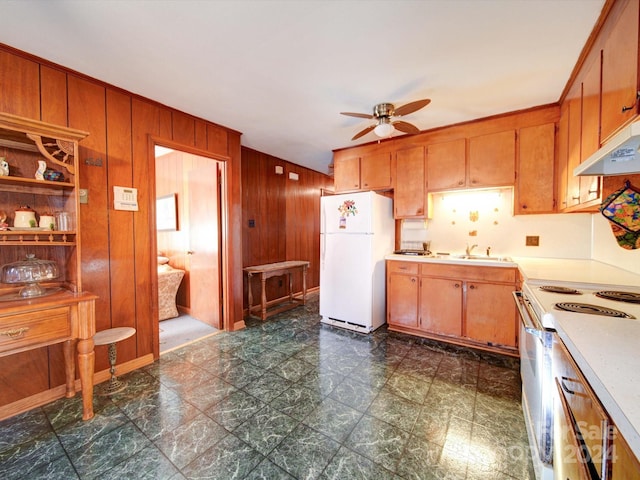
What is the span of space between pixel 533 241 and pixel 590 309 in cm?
210

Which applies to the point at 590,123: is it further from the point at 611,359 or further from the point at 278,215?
the point at 278,215

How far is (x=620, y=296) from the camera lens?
1.32m

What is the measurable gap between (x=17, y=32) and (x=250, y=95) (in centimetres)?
144

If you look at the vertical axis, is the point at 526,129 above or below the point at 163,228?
above

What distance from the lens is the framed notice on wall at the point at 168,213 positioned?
157 inches

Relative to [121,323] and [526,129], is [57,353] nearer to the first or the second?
[121,323]

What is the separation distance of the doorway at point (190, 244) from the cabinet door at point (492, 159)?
9.48 feet

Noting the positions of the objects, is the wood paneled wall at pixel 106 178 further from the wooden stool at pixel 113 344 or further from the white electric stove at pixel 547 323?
the white electric stove at pixel 547 323

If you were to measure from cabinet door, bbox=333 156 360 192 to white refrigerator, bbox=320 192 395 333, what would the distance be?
0.42 meters

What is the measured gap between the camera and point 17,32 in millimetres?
1622

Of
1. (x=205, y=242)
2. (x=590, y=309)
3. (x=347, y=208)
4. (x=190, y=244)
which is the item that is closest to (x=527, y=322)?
(x=590, y=309)

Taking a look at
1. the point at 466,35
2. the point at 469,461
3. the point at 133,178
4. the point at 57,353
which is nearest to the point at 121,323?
the point at 57,353

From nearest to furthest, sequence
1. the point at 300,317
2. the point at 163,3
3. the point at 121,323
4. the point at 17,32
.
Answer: the point at 163,3 < the point at 17,32 < the point at 121,323 < the point at 300,317

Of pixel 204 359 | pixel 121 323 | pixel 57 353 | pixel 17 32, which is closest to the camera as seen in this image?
pixel 17 32
